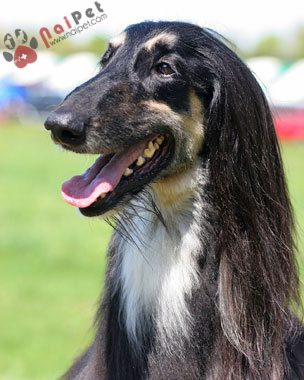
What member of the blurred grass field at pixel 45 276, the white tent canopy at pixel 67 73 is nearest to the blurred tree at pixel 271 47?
the white tent canopy at pixel 67 73

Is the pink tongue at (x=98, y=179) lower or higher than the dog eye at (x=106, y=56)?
lower

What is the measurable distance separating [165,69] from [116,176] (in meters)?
0.42

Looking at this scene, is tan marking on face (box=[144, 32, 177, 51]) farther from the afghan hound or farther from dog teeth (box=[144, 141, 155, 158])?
dog teeth (box=[144, 141, 155, 158])

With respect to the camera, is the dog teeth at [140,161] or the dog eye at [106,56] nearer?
the dog teeth at [140,161]

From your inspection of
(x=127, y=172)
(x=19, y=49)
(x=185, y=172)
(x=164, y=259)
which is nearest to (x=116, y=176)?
(x=127, y=172)

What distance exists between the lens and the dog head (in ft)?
10.3

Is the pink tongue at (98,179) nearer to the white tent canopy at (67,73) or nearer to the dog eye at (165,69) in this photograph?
the dog eye at (165,69)

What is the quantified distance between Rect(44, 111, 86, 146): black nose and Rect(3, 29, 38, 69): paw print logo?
11.3 feet

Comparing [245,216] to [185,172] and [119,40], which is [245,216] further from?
[119,40]

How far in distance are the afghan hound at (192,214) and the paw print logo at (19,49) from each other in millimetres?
3327

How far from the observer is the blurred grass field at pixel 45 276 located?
6441 millimetres

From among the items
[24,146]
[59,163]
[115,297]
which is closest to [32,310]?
[115,297]

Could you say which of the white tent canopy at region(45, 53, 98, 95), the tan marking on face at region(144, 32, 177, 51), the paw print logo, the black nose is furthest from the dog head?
the white tent canopy at region(45, 53, 98, 95)

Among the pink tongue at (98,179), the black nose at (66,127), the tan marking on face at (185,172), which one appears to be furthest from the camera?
the tan marking on face at (185,172)
